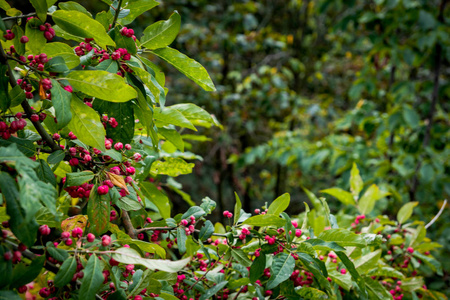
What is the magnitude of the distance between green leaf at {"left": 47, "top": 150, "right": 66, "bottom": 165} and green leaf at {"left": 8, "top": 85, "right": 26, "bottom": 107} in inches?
3.4

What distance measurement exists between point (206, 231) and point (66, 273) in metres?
0.24

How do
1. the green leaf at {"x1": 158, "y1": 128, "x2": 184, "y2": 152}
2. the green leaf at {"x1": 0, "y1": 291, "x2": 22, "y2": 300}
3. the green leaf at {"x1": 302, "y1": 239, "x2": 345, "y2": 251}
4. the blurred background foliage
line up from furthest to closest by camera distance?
the blurred background foliage
the green leaf at {"x1": 158, "y1": 128, "x2": 184, "y2": 152}
the green leaf at {"x1": 302, "y1": 239, "x2": 345, "y2": 251}
the green leaf at {"x1": 0, "y1": 291, "x2": 22, "y2": 300}

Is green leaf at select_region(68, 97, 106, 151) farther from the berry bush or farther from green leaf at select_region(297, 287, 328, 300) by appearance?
green leaf at select_region(297, 287, 328, 300)

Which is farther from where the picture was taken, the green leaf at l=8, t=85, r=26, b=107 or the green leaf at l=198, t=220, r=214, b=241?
the green leaf at l=198, t=220, r=214, b=241

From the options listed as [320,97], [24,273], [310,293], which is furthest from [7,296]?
[320,97]

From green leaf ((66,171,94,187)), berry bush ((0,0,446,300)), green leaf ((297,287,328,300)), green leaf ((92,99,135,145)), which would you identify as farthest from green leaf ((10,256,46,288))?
green leaf ((297,287,328,300))

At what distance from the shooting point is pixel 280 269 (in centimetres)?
53

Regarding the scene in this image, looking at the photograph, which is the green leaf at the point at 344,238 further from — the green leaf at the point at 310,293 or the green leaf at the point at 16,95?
the green leaf at the point at 16,95

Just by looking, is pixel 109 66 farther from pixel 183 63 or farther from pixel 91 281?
pixel 91 281

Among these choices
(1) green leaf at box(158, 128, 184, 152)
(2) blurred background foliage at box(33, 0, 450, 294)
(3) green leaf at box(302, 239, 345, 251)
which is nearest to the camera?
(3) green leaf at box(302, 239, 345, 251)

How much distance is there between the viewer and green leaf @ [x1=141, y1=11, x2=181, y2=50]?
1.80 ft

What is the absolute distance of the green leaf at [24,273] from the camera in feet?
1.30

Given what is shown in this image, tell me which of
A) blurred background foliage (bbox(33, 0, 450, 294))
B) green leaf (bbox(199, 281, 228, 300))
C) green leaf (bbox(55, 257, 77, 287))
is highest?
green leaf (bbox(55, 257, 77, 287))

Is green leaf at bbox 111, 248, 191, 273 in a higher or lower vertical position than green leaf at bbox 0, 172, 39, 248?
lower
